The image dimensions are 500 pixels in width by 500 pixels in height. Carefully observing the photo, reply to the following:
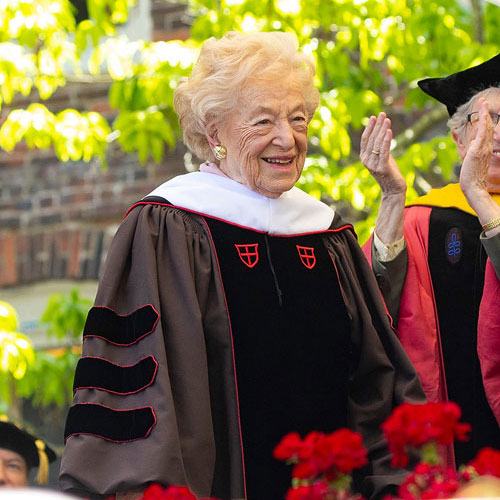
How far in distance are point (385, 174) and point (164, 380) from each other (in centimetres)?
102

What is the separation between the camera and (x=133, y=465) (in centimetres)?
262

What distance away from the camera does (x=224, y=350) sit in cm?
286

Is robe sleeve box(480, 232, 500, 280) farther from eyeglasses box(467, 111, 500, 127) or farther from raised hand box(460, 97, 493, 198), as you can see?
eyeglasses box(467, 111, 500, 127)

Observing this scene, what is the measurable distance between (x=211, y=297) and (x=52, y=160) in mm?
3674

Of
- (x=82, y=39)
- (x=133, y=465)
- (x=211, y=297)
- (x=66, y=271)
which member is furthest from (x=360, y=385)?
(x=66, y=271)

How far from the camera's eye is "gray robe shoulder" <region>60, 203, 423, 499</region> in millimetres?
2639

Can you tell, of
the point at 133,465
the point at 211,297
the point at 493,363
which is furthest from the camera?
the point at 493,363

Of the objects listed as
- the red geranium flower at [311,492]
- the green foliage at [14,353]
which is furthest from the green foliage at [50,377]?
the red geranium flower at [311,492]

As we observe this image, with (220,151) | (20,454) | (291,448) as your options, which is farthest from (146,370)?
(20,454)

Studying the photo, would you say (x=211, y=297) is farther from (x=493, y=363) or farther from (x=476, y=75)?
(x=476, y=75)

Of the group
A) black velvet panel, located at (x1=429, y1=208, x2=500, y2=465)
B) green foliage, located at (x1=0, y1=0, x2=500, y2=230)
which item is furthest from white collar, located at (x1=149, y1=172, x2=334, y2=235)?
green foliage, located at (x1=0, y1=0, x2=500, y2=230)

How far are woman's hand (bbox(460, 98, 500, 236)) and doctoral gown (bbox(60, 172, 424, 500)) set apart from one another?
0.37 metres

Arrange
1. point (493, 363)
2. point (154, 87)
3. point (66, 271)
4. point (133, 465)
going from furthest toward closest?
point (66, 271) → point (154, 87) → point (493, 363) → point (133, 465)

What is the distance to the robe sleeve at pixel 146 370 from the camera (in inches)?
103
